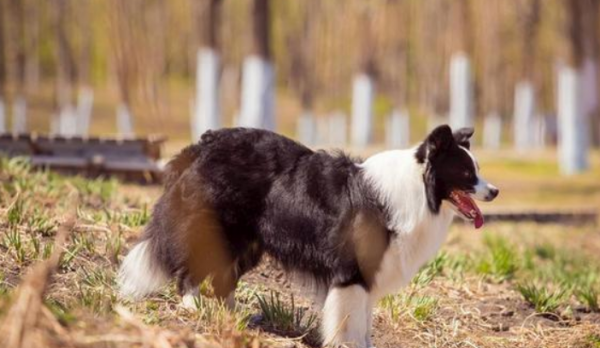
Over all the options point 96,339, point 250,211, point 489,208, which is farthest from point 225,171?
point 489,208

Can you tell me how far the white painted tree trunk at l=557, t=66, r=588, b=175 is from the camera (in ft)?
79.0

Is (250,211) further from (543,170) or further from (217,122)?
(543,170)

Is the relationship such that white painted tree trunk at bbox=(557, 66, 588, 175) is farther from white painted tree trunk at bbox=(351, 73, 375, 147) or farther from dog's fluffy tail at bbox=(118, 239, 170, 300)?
dog's fluffy tail at bbox=(118, 239, 170, 300)

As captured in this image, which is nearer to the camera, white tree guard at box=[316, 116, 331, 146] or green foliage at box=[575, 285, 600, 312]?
green foliage at box=[575, 285, 600, 312]

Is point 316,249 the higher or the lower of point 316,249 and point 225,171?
the lower

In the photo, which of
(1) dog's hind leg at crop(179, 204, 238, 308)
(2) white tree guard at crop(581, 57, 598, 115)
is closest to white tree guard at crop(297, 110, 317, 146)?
(2) white tree guard at crop(581, 57, 598, 115)

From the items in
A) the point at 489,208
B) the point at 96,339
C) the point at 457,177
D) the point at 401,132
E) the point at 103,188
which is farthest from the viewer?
the point at 401,132

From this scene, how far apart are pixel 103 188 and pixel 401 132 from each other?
110 feet

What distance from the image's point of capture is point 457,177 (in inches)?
229

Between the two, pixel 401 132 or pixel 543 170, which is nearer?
pixel 543 170

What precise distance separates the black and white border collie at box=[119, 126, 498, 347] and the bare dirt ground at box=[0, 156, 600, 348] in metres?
0.32

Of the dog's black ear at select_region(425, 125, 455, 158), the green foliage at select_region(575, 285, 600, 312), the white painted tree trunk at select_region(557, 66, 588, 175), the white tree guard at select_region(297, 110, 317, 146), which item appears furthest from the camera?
the white tree guard at select_region(297, 110, 317, 146)

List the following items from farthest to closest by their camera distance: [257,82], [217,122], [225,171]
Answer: [217,122] < [257,82] < [225,171]

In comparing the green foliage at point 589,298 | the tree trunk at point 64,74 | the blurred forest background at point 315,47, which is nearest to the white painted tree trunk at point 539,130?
the blurred forest background at point 315,47
